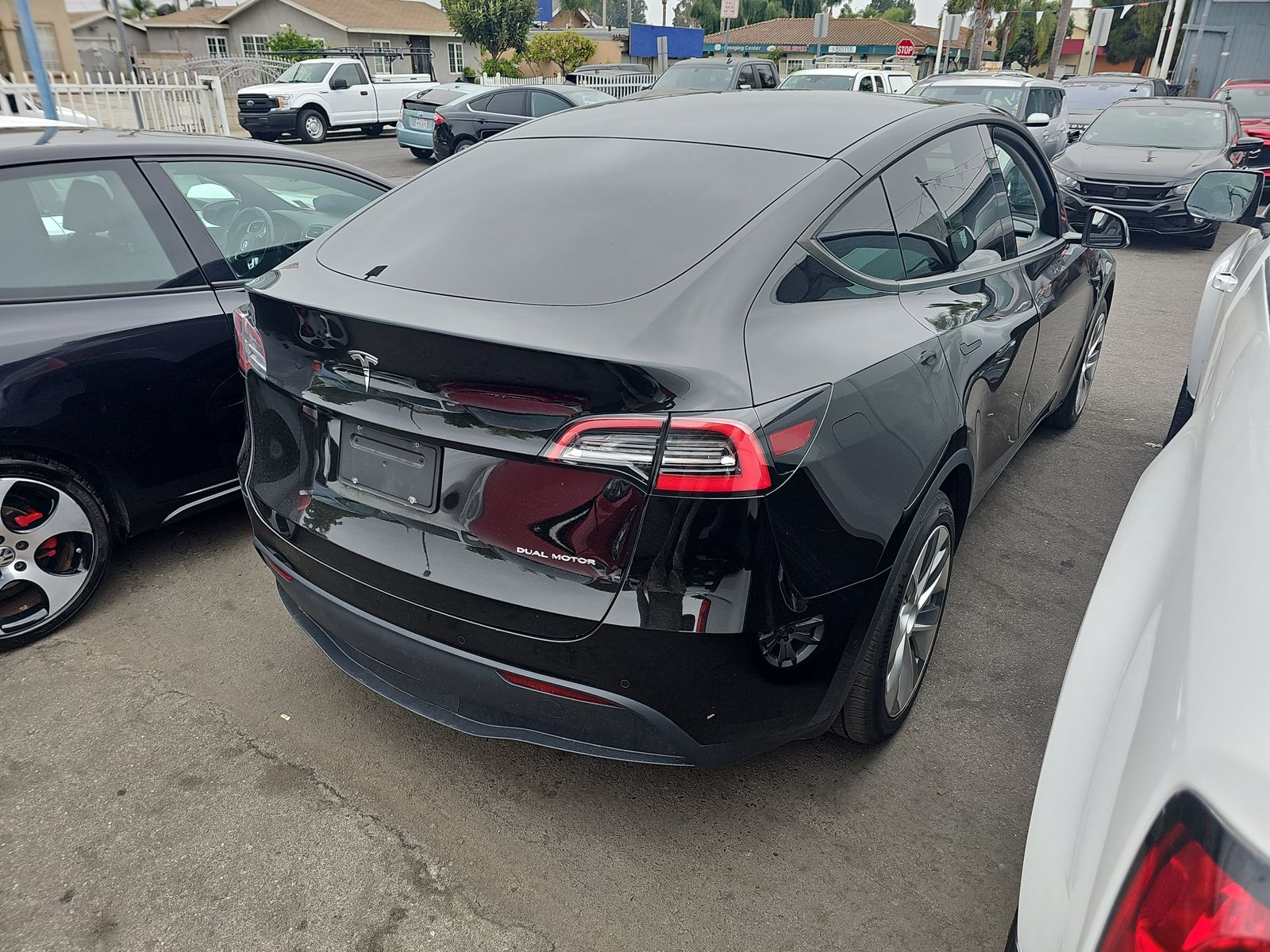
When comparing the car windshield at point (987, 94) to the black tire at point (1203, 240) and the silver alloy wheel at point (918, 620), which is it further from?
the silver alloy wheel at point (918, 620)

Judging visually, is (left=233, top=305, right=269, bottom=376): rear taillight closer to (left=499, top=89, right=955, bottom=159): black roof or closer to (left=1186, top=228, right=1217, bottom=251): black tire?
(left=499, top=89, right=955, bottom=159): black roof

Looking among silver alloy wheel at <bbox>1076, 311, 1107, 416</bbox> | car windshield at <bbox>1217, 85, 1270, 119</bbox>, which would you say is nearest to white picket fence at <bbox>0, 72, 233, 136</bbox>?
silver alloy wheel at <bbox>1076, 311, 1107, 416</bbox>

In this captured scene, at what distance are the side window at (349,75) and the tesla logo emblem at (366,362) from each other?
21721 mm

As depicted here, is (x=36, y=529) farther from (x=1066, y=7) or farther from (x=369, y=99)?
(x=1066, y=7)

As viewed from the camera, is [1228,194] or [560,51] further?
[560,51]

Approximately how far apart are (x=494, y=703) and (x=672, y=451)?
759mm

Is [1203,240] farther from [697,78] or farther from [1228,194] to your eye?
[697,78]

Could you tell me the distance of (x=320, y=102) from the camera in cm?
2056

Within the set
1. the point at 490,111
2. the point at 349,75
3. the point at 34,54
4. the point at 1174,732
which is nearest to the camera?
the point at 1174,732

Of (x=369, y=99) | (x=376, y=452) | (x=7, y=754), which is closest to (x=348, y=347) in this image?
(x=376, y=452)

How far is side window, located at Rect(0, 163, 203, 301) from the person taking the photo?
3078 millimetres

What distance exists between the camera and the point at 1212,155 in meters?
10.5

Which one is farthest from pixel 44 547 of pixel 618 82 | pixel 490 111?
pixel 618 82

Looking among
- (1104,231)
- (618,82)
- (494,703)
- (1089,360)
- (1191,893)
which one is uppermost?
(1191,893)
